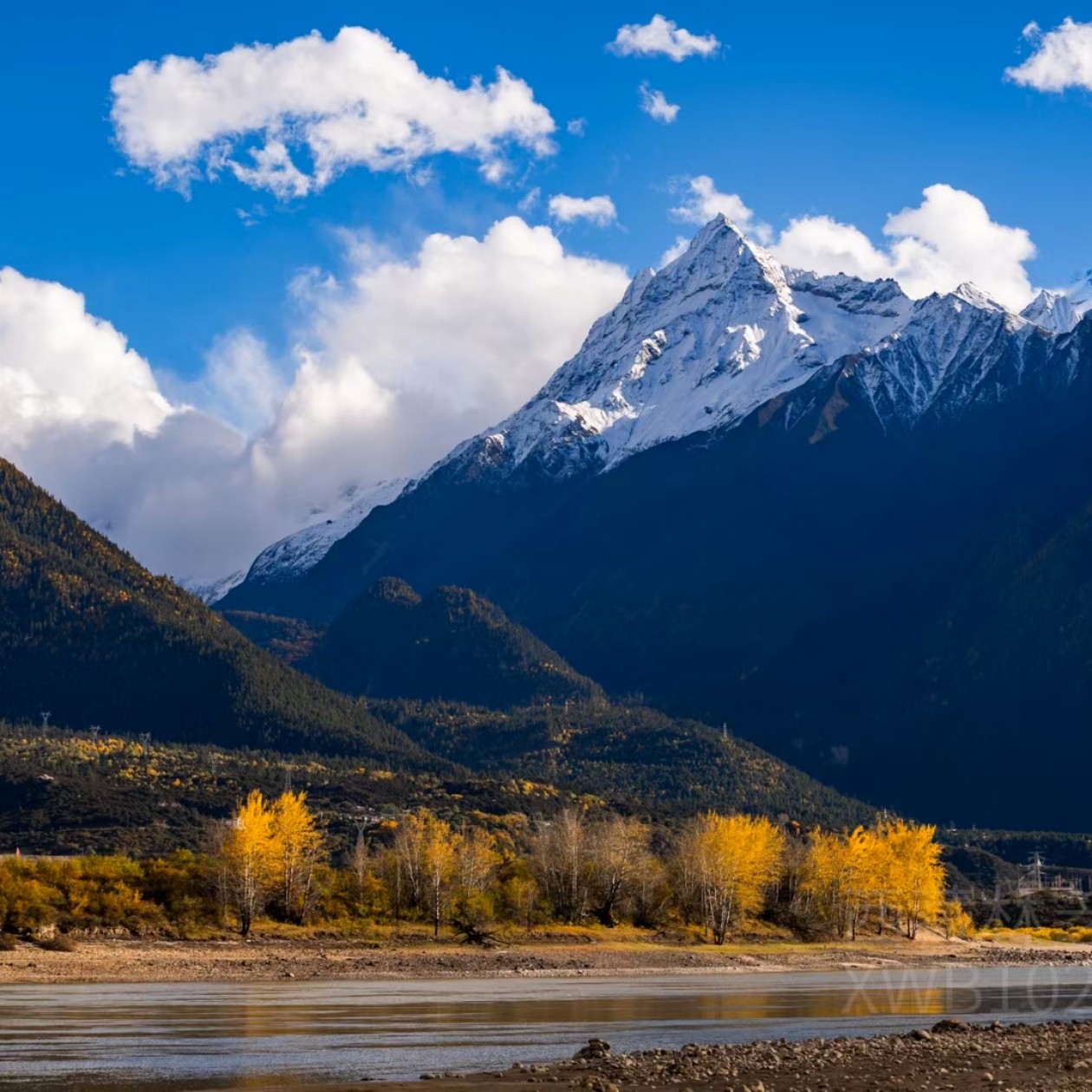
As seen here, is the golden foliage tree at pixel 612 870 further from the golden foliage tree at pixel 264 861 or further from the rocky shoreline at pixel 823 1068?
the rocky shoreline at pixel 823 1068

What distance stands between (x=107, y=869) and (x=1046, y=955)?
10709cm

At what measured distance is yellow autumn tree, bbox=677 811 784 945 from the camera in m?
179

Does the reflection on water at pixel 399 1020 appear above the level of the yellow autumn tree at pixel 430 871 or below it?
below

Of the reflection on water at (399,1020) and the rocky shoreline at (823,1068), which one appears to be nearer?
the rocky shoreline at (823,1068)

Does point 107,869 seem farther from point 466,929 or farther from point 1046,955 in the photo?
point 1046,955

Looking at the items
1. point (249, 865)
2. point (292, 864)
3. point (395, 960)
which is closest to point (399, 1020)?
point (395, 960)

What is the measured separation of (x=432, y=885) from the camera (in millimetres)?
161375

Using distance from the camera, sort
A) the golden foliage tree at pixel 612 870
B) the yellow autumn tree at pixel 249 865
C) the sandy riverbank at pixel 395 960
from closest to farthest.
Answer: the sandy riverbank at pixel 395 960, the yellow autumn tree at pixel 249 865, the golden foliage tree at pixel 612 870

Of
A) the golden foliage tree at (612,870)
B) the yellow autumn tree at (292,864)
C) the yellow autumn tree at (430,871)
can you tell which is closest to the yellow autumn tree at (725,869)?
the golden foliage tree at (612,870)

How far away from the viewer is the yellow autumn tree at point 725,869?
179 meters

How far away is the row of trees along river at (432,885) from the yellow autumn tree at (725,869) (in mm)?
175

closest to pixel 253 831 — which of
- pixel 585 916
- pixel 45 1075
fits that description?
pixel 585 916

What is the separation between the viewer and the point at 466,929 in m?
157

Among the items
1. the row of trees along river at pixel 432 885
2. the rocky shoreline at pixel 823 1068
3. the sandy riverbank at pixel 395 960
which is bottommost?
the sandy riverbank at pixel 395 960
